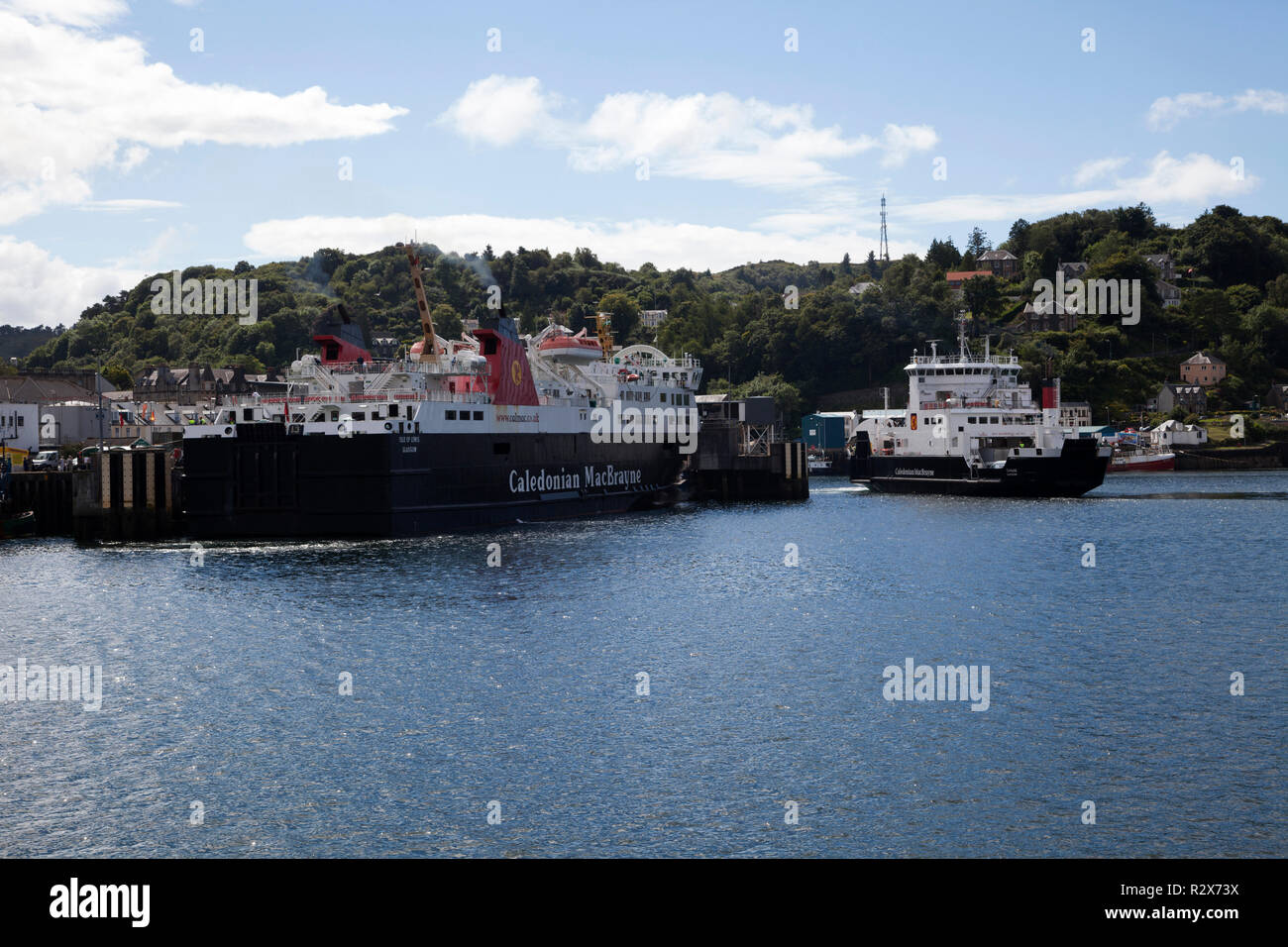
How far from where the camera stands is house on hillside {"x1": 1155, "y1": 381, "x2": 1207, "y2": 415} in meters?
150

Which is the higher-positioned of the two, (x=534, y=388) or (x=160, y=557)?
(x=534, y=388)

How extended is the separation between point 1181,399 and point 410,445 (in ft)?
426

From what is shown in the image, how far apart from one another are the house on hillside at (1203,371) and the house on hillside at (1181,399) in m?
5.94

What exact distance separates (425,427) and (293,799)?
35.9m

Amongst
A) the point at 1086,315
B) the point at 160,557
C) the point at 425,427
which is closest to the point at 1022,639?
the point at 425,427

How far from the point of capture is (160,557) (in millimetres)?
49750

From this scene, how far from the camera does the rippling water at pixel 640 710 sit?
691 inches

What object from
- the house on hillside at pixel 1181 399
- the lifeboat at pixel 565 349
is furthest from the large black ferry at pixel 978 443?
the house on hillside at pixel 1181 399

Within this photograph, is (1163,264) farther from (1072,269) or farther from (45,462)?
(45,462)

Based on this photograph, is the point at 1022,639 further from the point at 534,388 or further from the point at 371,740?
the point at 534,388

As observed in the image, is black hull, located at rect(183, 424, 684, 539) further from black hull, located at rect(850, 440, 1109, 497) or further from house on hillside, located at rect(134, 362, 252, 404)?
house on hillside, located at rect(134, 362, 252, 404)

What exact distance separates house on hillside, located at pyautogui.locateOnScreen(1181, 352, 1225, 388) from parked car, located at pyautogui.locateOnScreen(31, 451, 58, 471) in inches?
5641

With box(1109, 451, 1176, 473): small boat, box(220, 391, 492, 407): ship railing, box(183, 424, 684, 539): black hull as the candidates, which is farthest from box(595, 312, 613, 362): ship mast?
box(1109, 451, 1176, 473): small boat
